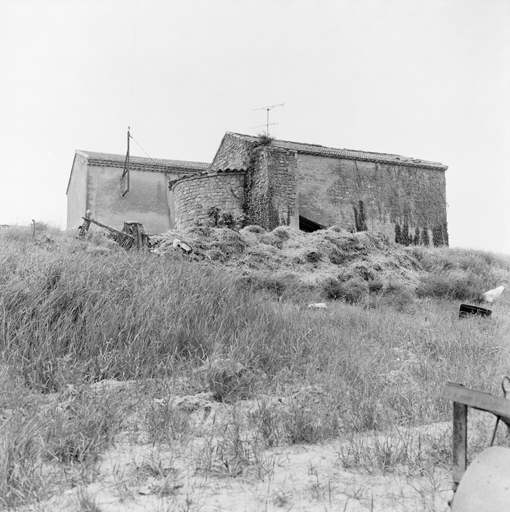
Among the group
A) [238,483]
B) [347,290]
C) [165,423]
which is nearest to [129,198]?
[347,290]

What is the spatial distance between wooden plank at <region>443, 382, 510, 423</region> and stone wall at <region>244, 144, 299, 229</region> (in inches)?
625

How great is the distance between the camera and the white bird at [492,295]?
13828 mm

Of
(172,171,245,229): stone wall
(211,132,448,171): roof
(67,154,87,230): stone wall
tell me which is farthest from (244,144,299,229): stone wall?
(67,154,87,230): stone wall

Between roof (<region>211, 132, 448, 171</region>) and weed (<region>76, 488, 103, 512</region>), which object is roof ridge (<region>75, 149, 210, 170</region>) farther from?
weed (<region>76, 488, 103, 512</region>)

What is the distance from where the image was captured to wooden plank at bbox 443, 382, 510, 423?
2.28 metres

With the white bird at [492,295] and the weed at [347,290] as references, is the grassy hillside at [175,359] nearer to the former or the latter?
the weed at [347,290]

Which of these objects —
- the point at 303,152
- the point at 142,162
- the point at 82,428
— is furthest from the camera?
the point at 142,162

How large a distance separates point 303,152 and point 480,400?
1976 centimetres

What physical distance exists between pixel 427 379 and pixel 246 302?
284 centimetres

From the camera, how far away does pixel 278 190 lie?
1875 cm

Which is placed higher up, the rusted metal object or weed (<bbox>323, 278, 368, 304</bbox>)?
weed (<bbox>323, 278, 368, 304</bbox>)

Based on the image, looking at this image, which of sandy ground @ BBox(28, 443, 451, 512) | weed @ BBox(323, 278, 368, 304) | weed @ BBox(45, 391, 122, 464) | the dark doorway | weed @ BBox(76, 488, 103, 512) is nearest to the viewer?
weed @ BBox(76, 488, 103, 512)

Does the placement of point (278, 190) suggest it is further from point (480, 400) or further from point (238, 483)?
point (480, 400)

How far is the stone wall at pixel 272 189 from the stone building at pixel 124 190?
9.56 metres
